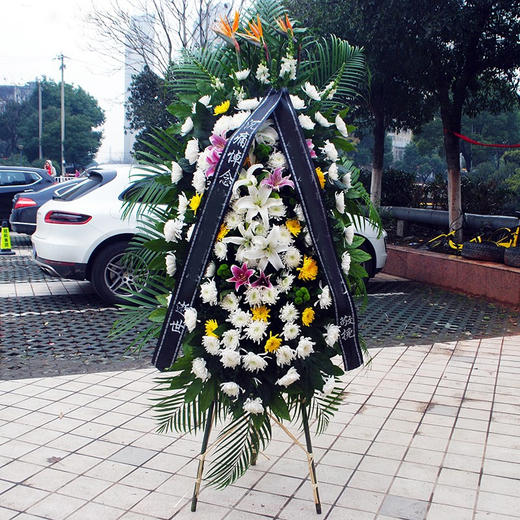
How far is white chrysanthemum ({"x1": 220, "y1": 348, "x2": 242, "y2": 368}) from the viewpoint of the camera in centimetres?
293

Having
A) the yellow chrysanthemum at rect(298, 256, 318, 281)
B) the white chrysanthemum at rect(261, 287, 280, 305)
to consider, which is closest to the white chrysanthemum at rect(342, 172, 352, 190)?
the yellow chrysanthemum at rect(298, 256, 318, 281)

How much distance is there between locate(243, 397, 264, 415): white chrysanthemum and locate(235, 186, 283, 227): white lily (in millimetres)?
799

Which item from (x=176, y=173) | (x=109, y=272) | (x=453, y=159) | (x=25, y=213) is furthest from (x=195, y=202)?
(x=25, y=213)

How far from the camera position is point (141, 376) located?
213 inches

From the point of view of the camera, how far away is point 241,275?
2.94 m

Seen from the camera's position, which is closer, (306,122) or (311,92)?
(306,122)

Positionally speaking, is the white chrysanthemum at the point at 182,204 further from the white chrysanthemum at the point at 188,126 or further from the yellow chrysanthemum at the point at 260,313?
the yellow chrysanthemum at the point at 260,313

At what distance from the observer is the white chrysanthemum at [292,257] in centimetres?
296

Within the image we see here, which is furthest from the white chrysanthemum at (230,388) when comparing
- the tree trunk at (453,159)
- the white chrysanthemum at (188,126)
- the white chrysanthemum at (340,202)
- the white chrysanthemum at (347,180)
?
Result: the tree trunk at (453,159)

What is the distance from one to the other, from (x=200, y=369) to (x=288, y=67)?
1.43 m

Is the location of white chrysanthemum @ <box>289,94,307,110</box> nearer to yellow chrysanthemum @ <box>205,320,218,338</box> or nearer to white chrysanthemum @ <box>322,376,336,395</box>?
yellow chrysanthemum @ <box>205,320,218,338</box>

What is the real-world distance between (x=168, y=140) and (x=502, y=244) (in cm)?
755

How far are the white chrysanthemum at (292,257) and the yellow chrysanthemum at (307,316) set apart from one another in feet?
0.70

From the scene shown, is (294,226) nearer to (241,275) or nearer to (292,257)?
(292,257)
